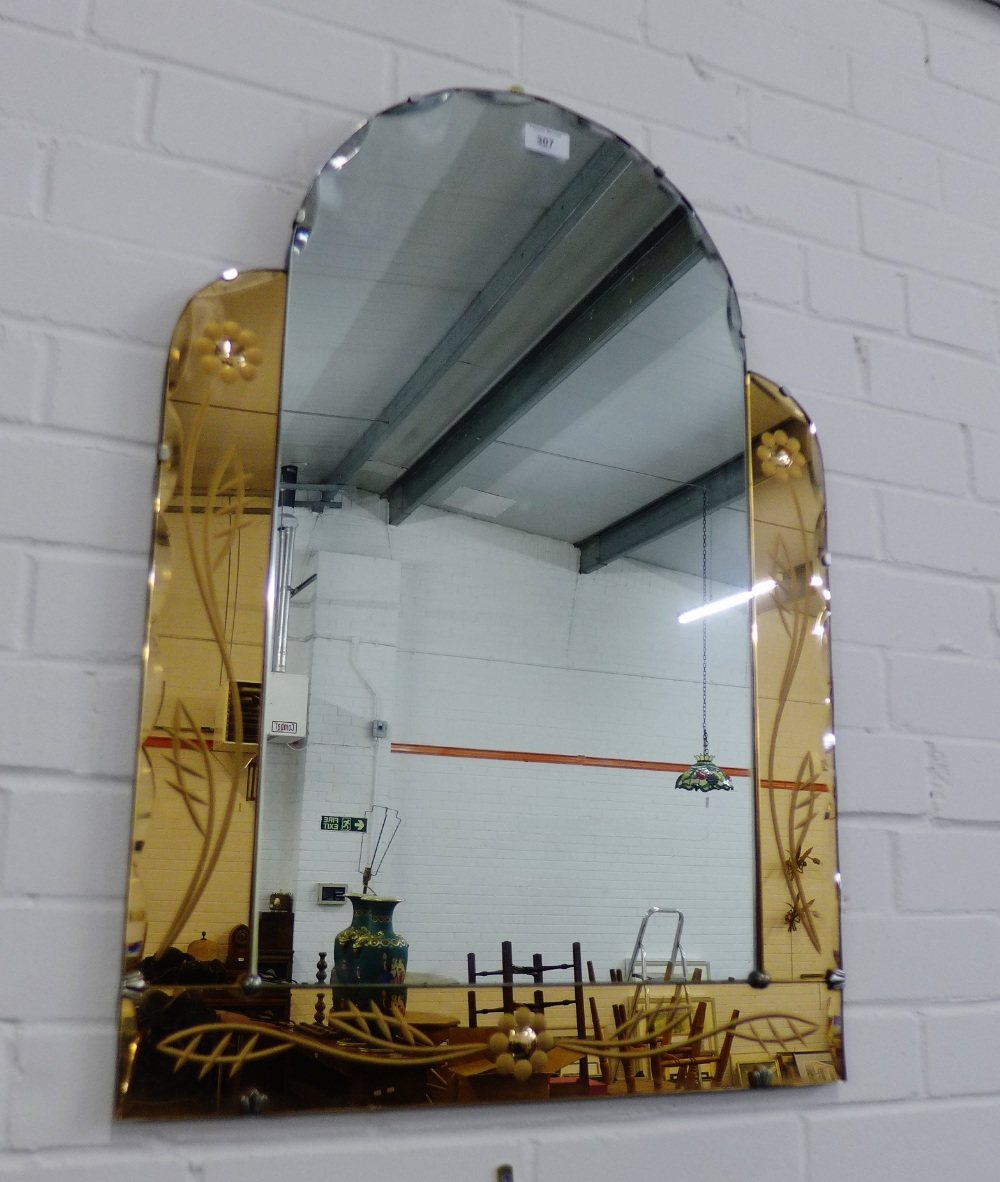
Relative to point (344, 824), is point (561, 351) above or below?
above

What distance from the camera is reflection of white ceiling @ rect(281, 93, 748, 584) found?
1.13 metres

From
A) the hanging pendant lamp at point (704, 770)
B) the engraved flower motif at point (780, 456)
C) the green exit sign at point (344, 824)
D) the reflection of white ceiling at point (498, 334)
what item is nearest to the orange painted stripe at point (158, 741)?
the green exit sign at point (344, 824)

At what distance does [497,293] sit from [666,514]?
0.31 m

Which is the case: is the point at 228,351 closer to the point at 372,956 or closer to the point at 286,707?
the point at 286,707

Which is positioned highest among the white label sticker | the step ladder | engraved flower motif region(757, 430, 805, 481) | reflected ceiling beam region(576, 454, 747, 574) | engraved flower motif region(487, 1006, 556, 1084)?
the white label sticker

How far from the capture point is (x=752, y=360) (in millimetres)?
1357

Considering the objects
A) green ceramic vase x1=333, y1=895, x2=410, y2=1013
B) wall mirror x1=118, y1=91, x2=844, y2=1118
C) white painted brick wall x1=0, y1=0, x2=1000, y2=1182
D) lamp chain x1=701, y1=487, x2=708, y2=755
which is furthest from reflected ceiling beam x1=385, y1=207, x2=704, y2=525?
green ceramic vase x1=333, y1=895, x2=410, y2=1013

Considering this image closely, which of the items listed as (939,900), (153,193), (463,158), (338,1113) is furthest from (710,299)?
(338,1113)

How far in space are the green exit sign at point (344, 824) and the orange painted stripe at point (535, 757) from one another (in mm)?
75

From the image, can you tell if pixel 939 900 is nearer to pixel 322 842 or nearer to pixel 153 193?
pixel 322 842

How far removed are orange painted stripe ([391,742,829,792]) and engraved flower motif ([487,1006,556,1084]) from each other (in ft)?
0.78

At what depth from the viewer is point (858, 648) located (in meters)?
1.33

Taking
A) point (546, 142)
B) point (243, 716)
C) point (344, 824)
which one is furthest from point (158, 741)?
point (546, 142)

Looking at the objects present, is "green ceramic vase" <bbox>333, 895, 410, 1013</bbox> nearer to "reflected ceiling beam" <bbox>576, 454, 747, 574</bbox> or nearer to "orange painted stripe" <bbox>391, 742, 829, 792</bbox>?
"orange painted stripe" <bbox>391, 742, 829, 792</bbox>
